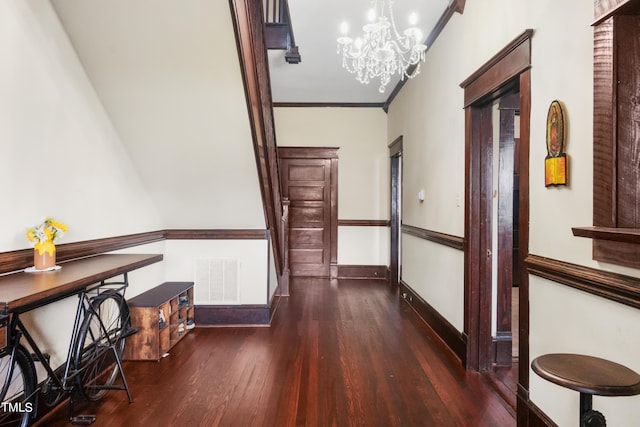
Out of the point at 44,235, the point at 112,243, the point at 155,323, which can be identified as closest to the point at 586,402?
the point at 44,235

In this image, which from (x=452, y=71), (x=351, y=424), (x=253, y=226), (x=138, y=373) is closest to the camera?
(x=351, y=424)

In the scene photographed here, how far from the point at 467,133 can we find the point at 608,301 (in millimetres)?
1616

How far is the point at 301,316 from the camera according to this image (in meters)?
3.92

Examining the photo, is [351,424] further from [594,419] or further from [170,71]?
[170,71]

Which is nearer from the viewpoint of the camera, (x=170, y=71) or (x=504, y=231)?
(x=170, y=71)

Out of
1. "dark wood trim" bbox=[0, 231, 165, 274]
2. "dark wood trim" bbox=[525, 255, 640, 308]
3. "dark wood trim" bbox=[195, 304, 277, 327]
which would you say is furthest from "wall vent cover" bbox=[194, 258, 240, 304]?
"dark wood trim" bbox=[525, 255, 640, 308]

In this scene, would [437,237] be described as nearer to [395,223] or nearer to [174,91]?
[395,223]

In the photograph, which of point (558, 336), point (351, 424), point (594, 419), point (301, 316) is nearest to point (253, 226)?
point (301, 316)

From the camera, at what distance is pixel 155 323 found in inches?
109

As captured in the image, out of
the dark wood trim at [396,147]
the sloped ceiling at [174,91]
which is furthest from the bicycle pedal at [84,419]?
the dark wood trim at [396,147]

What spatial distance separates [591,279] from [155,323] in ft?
9.03

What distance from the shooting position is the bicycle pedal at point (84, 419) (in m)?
1.96

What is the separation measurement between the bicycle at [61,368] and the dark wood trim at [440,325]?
90.6 inches

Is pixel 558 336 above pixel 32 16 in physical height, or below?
below
